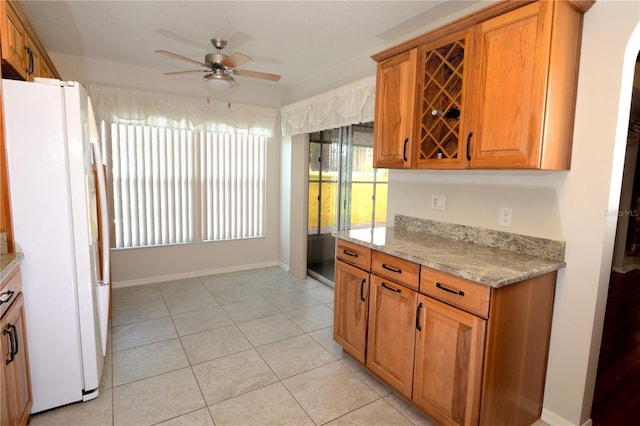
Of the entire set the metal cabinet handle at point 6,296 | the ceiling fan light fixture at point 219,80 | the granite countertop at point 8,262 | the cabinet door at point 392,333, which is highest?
the ceiling fan light fixture at point 219,80

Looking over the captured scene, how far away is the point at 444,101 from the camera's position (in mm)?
2176

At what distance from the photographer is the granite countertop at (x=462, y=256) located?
1.62m

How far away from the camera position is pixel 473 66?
1.92 meters

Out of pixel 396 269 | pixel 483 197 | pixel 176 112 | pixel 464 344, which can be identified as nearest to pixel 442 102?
pixel 483 197

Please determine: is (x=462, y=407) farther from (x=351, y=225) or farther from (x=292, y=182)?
(x=292, y=182)

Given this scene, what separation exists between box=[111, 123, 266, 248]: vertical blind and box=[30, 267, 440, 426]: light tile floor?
91 cm

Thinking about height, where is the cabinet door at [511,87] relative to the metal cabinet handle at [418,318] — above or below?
above

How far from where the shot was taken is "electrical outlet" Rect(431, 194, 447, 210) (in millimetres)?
2508

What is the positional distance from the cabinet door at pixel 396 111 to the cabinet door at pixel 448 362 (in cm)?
102

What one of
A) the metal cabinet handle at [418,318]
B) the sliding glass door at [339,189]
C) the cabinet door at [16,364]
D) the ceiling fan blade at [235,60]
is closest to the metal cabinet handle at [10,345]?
the cabinet door at [16,364]

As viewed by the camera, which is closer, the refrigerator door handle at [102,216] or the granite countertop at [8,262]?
the granite countertop at [8,262]

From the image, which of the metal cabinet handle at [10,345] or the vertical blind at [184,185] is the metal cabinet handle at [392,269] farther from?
the vertical blind at [184,185]

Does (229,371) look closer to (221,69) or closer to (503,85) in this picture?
(221,69)

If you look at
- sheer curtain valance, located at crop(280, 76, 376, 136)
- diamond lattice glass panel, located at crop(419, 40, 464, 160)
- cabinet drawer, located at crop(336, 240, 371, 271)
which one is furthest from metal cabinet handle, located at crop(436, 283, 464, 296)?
sheer curtain valance, located at crop(280, 76, 376, 136)
